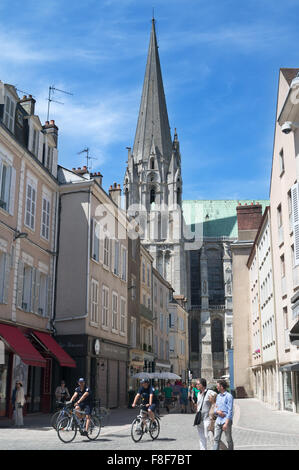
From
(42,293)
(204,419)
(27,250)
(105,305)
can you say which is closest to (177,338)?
(105,305)

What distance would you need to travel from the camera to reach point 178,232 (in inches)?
3049

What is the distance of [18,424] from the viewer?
15039 millimetres

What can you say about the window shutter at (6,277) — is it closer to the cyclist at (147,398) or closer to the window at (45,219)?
the window at (45,219)

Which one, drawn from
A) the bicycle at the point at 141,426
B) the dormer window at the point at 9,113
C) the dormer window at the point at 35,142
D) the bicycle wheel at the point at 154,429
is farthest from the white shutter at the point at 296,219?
the dormer window at the point at 9,113

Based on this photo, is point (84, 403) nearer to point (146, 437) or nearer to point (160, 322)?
point (146, 437)

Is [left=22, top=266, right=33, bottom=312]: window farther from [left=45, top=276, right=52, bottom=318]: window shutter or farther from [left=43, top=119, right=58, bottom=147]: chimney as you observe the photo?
[left=43, top=119, right=58, bottom=147]: chimney

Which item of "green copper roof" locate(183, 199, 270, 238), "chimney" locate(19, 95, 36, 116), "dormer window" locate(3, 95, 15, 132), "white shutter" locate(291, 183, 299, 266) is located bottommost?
"white shutter" locate(291, 183, 299, 266)

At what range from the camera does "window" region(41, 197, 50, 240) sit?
69.4ft

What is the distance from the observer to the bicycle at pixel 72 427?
11.5 m

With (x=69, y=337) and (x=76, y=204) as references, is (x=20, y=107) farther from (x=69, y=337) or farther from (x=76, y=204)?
(x=69, y=337)

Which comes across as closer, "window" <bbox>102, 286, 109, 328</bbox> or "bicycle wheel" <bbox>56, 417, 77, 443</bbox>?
"bicycle wheel" <bbox>56, 417, 77, 443</bbox>

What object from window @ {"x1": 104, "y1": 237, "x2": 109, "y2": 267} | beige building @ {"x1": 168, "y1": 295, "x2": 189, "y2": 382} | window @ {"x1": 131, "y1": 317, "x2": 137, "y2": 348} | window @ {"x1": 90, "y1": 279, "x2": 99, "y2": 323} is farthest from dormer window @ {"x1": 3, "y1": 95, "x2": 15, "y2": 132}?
beige building @ {"x1": 168, "y1": 295, "x2": 189, "y2": 382}

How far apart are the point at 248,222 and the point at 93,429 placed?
31830 mm

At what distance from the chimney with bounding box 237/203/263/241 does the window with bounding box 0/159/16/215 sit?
26264 millimetres
